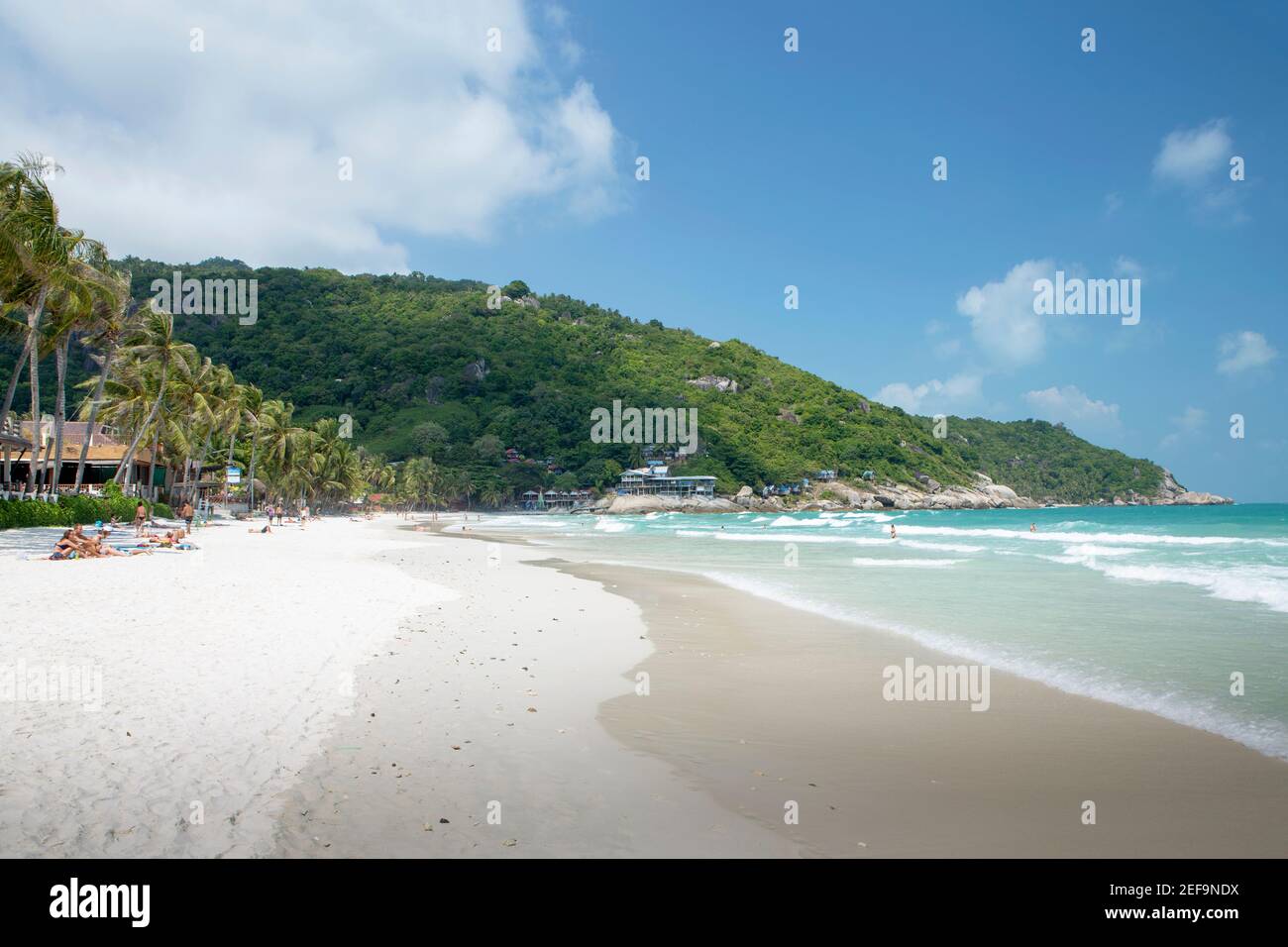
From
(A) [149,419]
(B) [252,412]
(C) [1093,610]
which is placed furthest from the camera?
(B) [252,412]

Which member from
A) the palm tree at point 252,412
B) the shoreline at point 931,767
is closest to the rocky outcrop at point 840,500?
the palm tree at point 252,412

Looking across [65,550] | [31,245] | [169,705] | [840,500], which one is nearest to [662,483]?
[840,500]

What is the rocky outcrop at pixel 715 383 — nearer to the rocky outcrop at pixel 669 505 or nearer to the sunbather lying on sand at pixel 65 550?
the rocky outcrop at pixel 669 505

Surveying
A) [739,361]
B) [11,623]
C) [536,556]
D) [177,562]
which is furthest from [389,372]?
[11,623]

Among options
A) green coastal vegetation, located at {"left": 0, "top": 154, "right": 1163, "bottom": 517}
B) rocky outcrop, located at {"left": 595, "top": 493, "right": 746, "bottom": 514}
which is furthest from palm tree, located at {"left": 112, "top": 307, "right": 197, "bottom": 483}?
rocky outcrop, located at {"left": 595, "top": 493, "right": 746, "bottom": 514}

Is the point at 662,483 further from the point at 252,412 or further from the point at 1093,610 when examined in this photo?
the point at 1093,610

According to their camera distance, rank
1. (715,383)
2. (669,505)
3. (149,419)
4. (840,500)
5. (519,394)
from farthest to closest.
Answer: (715,383) → (519,394) → (840,500) → (669,505) → (149,419)
